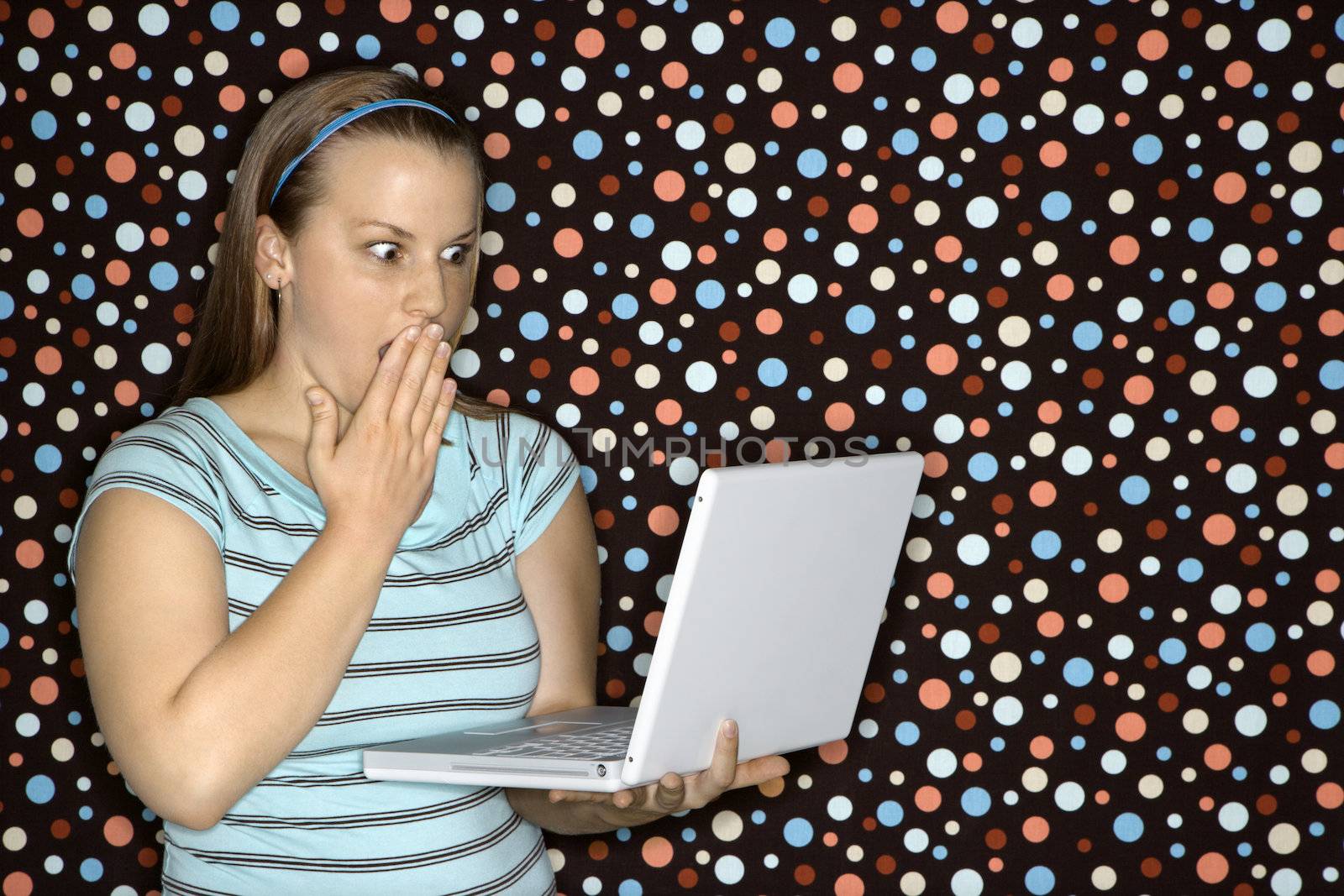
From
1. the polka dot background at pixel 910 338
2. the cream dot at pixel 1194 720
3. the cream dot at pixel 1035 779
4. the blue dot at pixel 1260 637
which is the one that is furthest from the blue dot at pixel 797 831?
the blue dot at pixel 1260 637

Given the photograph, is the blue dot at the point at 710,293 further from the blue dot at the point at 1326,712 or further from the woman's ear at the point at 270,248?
the blue dot at the point at 1326,712

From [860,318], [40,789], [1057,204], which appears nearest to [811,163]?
[860,318]

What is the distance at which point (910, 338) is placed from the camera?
1.50 metres

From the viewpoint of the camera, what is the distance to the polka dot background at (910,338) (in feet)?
4.81

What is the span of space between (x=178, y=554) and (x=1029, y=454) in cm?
106

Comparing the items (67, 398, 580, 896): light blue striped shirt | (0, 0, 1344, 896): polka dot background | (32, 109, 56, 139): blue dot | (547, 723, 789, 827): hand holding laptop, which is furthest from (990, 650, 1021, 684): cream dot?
(32, 109, 56, 139): blue dot

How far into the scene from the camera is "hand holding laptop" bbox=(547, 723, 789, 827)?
106 cm

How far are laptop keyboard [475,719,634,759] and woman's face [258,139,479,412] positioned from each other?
15.7 inches

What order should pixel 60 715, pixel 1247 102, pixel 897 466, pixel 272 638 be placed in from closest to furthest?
pixel 272 638 < pixel 897 466 < pixel 1247 102 < pixel 60 715

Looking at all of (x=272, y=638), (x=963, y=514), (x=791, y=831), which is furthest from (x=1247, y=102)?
(x=272, y=638)

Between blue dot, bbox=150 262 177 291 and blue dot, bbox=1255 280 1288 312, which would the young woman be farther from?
blue dot, bbox=1255 280 1288 312

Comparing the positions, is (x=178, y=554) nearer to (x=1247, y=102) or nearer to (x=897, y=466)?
(x=897, y=466)

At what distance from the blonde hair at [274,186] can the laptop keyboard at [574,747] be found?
0.49 meters

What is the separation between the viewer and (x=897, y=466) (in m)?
1.11
